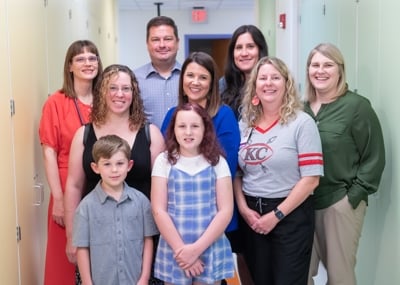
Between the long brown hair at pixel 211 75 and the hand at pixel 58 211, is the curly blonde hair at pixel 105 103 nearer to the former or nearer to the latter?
the long brown hair at pixel 211 75

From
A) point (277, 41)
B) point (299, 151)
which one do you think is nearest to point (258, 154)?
point (299, 151)

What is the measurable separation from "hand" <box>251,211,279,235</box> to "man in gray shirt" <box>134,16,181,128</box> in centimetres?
81

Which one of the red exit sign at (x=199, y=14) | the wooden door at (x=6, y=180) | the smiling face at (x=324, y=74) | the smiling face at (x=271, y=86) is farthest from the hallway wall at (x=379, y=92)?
the red exit sign at (x=199, y=14)

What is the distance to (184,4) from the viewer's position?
9.48 metres

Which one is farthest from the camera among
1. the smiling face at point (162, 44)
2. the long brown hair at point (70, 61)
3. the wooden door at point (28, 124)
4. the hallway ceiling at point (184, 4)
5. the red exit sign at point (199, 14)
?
the red exit sign at point (199, 14)

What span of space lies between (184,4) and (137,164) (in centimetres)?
787

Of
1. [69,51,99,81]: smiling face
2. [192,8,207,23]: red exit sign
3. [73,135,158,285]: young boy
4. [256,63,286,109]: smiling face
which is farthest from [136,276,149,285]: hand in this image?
[192,8,207,23]: red exit sign

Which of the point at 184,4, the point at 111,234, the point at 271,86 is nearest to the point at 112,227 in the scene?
the point at 111,234

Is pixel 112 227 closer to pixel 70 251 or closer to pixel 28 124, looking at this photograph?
pixel 70 251

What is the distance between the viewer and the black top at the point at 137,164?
212 centimetres

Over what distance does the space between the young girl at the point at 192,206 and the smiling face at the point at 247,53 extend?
2.65ft

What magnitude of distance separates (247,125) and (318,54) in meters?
0.51

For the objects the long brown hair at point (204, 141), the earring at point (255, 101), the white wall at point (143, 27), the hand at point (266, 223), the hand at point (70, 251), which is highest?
the white wall at point (143, 27)

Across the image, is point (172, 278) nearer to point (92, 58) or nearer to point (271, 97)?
point (271, 97)
